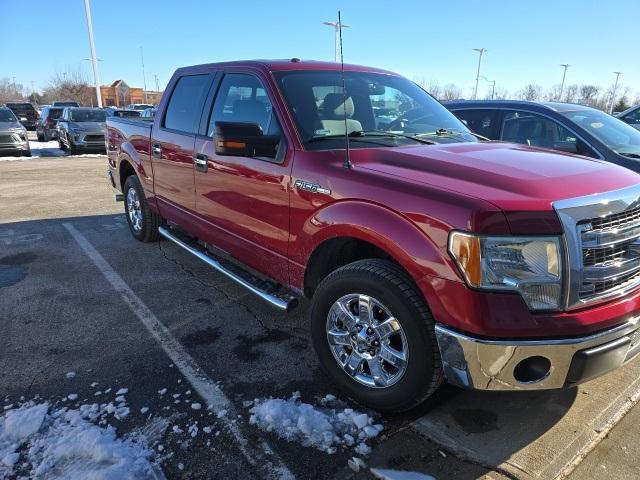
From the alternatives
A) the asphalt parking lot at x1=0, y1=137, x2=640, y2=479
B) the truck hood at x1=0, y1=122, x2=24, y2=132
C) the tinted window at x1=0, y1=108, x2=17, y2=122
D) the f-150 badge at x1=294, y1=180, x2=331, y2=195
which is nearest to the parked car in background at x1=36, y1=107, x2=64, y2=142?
the tinted window at x1=0, y1=108, x2=17, y2=122

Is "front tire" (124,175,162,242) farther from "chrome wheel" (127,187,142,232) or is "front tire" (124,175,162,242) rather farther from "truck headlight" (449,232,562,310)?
"truck headlight" (449,232,562,310)

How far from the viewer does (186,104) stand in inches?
185

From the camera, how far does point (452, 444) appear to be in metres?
2.56

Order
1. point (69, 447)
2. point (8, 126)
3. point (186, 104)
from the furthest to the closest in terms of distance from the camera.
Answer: point (8, 126), point (186, 104), point (69, 447)

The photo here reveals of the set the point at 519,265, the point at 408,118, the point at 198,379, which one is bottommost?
the point at 198,379

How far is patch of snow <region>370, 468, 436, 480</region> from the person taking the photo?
2.30 metres

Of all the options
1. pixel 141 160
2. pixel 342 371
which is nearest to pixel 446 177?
pixel 342 371

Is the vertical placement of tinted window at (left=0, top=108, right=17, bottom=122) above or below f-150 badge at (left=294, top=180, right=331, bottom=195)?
below

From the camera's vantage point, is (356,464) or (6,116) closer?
(356,464)

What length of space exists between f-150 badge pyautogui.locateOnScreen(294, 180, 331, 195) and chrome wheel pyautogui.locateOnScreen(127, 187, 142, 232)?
350 centimetres

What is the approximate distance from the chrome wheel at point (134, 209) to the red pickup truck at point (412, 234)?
7.03ft

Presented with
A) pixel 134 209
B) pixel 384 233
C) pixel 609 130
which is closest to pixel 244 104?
pixel 384 233

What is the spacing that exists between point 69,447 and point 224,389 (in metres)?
0.88

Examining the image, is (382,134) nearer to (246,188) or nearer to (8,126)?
(246,188)
